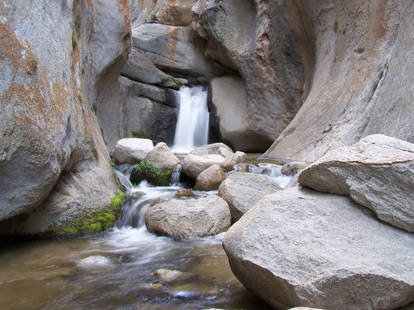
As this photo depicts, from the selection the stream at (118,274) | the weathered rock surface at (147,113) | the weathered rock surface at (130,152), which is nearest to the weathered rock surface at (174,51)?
the weathered rock surface at (147,113)

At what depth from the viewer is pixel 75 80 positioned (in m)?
6.94

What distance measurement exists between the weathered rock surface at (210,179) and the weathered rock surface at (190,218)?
232cm

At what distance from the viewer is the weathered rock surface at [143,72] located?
16.9 meters

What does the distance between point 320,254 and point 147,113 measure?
14.5 m

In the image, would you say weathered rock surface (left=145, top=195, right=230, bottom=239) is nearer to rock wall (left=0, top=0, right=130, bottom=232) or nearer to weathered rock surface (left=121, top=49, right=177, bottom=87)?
rock wall (left=0, top=0, right=130, bottom=232)

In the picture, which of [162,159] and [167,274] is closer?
[167,274]

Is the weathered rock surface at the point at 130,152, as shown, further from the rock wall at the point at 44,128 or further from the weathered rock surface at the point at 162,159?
the rock wall at the point at 44,128

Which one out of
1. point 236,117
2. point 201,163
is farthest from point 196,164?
point 236,117

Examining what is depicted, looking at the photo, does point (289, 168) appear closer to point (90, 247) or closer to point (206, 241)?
point (206, 241)

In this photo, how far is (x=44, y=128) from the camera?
16.6ft

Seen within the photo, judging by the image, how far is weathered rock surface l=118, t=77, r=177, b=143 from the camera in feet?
52.9

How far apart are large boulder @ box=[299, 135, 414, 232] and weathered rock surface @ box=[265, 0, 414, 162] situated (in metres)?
3.48

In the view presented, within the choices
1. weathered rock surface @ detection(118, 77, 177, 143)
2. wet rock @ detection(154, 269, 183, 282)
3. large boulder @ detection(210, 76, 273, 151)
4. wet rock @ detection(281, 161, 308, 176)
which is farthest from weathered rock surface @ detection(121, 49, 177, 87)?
wet rock @ detection(154, 269, 183, 282)

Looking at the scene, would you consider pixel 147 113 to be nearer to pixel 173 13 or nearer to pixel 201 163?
pixel 201 163
